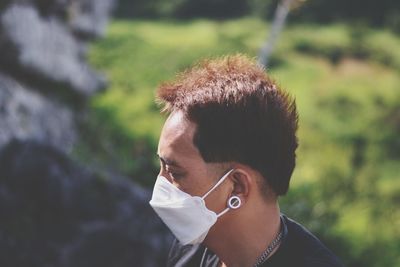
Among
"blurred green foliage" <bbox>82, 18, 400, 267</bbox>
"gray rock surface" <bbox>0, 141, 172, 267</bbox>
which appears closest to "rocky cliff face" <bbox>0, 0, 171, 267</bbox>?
"gray rock surface" <bbox>0, 141, 172, 267</bbox>

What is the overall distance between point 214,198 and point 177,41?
42046 millimetres

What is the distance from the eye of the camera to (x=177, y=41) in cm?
4409

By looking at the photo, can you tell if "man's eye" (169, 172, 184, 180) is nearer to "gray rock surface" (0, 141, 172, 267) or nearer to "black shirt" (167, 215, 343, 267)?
"black shirt" (167, 215, 343, 267)

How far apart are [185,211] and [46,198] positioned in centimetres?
488

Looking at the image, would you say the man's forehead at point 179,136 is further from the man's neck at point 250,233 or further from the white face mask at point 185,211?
the man's neck at point 250,233

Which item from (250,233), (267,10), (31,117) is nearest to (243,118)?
(250,233)

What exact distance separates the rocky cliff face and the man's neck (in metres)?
4.60

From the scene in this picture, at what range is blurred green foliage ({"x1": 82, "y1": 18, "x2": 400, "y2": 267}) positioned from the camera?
47.1 ft

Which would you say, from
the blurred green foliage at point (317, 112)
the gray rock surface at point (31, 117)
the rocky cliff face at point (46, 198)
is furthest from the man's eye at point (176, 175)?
the blurred green foliage at point (317, 112)

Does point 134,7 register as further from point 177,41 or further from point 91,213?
point 91,213

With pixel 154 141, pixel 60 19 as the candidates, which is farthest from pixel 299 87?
pixel 60 19

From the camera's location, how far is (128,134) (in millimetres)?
24922

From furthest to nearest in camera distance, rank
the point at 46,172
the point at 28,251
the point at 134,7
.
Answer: the point at 134,7
the point at 46,172
the point at 28,251

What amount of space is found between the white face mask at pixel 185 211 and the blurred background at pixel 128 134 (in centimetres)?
52
